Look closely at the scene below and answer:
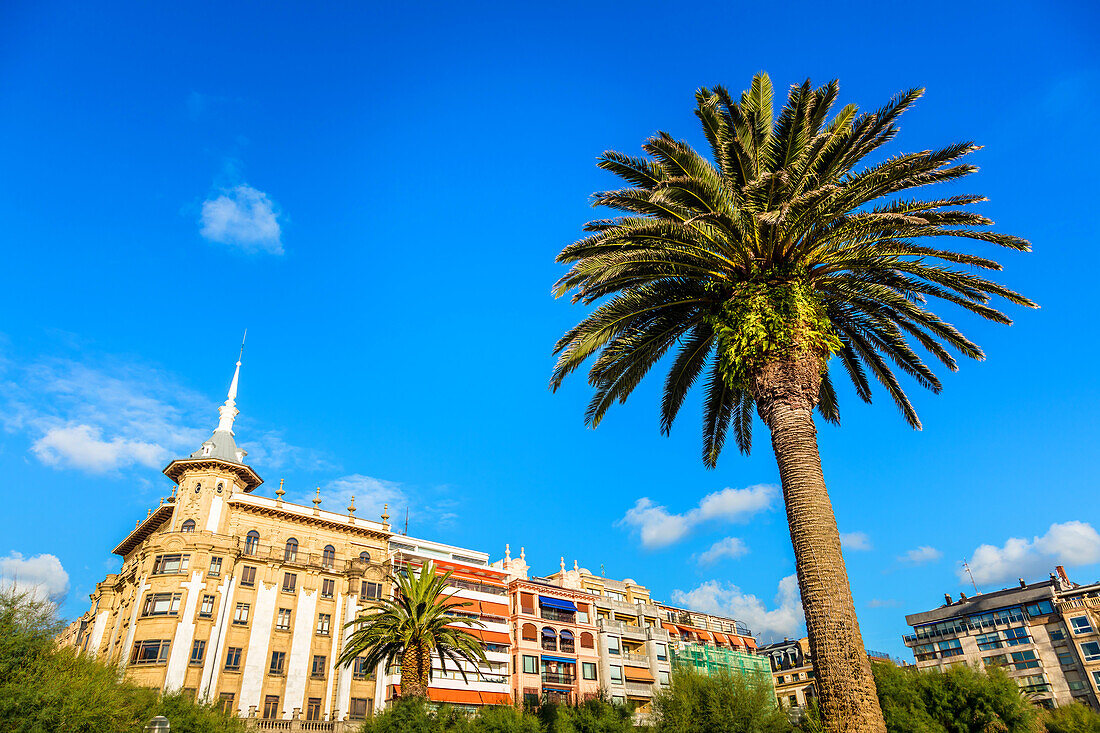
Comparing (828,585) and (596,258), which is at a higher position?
(596,258)

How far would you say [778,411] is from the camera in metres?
15.3

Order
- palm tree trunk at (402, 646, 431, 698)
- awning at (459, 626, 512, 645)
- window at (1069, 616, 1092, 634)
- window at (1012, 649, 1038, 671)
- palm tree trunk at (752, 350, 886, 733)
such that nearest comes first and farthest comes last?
palm tree trunk at (752, 350, 886, 733) → palm tree trunk at (402, 646, 431, 698) → awning at (459, 626, 512, 645) → window at (1069, 616, 1092, 634) → window at (1012, 649, 1038, 671)

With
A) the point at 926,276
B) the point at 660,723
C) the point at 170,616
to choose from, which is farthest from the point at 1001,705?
the point at 170,616

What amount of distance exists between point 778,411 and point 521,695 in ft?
159

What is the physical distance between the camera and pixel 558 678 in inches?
2299

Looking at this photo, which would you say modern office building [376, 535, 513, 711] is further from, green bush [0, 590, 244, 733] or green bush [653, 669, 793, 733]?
green bush [0, 590, 244, 733]

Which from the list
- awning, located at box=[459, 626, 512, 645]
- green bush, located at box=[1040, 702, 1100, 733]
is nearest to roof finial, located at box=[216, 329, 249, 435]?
awning, located at box=[459, 626, 512, 645]

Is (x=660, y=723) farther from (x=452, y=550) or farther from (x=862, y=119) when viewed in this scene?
(x=862, y=119)

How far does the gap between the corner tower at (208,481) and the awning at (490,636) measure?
2174 cm

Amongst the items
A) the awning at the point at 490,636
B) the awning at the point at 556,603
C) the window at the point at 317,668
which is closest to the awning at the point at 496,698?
the awning at the point at 490,636

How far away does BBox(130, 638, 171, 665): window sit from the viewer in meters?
43.3

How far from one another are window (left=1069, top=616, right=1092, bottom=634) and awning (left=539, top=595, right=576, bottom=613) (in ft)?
190

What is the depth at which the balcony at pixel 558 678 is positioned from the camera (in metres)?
57.6

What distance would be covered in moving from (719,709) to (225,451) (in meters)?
43.2
